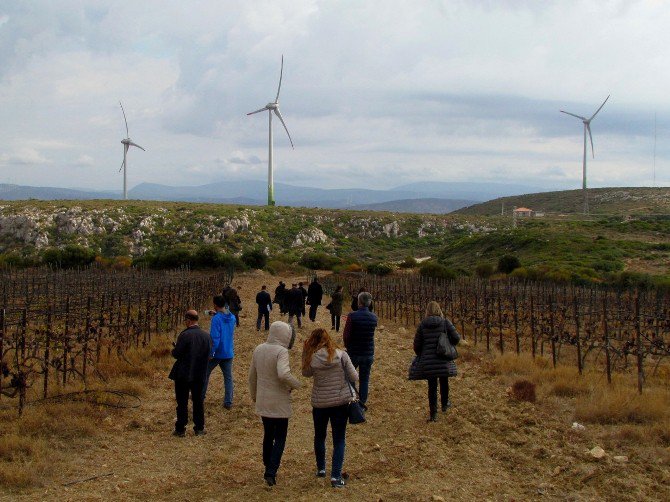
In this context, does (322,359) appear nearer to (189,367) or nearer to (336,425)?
(336,425)

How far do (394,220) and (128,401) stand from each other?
88709 mm

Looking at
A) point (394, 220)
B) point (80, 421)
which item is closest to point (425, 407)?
point (80, 421)

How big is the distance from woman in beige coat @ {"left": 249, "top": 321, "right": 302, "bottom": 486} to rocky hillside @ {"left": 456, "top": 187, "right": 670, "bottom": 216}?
316 feet

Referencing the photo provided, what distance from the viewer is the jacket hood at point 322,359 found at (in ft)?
24.5

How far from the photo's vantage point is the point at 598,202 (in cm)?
12100

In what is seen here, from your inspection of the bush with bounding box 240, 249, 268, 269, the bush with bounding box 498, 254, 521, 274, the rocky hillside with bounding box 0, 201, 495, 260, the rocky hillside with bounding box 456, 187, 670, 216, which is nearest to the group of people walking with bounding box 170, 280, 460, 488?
the bush with bounding box 498, 254, 521, 274

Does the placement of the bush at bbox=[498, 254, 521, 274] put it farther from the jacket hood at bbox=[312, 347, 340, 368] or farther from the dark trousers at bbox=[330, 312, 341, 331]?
the jacket hood at bbox=[312, 347, 340, 368]

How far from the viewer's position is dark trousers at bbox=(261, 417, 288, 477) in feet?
24.9

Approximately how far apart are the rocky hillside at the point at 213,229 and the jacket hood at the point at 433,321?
63.8 m

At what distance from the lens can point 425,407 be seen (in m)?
11.7

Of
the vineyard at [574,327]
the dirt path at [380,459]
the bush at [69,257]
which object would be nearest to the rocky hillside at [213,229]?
the bush at [69,257]

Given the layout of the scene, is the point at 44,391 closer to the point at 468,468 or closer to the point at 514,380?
the point at 468,468

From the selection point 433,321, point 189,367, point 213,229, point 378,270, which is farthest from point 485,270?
point 189,367

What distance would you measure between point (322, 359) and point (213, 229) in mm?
75425
